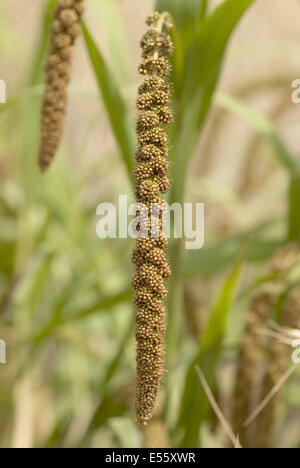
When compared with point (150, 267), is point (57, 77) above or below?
above

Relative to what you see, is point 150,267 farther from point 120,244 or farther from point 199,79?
point 120,244

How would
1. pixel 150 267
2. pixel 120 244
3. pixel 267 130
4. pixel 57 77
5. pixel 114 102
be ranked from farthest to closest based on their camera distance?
pixel 120 244 < pixel 267 130 < pixel 114 102 < pixel 57 77 < pixel 150 267

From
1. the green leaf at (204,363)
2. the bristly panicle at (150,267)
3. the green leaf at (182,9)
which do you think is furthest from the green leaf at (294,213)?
the bristly panicle at (150,267)

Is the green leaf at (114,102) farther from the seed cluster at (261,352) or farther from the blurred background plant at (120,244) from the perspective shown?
the seed cluster at (261,352)

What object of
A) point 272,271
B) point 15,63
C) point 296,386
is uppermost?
point 15,63

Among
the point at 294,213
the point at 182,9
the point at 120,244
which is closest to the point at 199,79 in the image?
the point at 182,9
